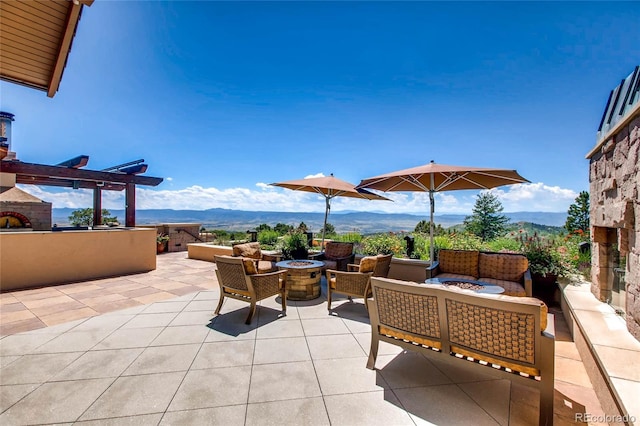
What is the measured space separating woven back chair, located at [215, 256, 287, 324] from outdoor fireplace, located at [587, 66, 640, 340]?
13.2 feet

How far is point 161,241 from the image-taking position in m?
10.7

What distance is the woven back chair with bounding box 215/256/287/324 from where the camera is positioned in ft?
12.1

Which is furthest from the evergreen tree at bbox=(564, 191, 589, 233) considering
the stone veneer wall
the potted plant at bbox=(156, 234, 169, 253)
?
the potted plant at bbox=(156, 234, 169, 253)

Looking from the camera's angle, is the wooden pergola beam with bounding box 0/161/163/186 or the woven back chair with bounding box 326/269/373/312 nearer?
the woven back chair with bounding box 326/269/373/312

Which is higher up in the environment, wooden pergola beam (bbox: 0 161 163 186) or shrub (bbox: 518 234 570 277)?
wooden pergola beam (bbox: 0 161 163 186)

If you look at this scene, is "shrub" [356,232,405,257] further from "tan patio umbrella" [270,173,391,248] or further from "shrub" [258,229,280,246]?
"shrub" [258,229,280,246]

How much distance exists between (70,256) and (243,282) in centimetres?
535

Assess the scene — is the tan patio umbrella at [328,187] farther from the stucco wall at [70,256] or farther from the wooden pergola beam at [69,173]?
the wooden pergola beam at [69,173]

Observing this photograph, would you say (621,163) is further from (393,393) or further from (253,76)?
(253,76)

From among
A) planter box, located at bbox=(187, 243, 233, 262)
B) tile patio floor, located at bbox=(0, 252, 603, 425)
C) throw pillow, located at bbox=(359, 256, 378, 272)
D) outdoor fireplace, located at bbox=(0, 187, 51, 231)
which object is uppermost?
outdoor fireplace, located at bbox=(0, 187, 51, 231)

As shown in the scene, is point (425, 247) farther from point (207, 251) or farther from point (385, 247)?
→ point (207, 251)

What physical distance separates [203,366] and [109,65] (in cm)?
805

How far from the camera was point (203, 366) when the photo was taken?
8.59 ft

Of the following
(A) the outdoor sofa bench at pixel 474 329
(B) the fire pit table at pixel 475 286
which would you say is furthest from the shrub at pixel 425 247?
(A) the outdoor sofa bench at pixel 474 329
